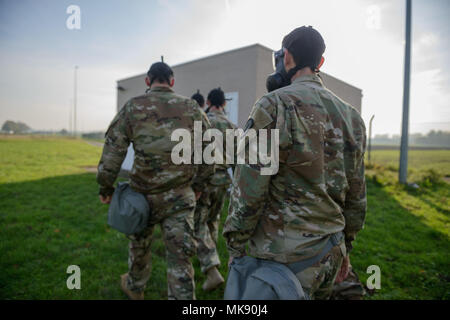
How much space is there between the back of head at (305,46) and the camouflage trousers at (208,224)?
228 cm

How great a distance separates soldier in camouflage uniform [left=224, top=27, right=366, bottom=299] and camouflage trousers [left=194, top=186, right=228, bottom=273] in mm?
1863

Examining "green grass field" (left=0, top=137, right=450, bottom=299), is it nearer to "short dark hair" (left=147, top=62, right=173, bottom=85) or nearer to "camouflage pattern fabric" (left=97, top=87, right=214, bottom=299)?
"camouflage pattern fabric" (left=97, top=87, right=214, bottom=299)

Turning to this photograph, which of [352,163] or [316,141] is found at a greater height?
[316,141]

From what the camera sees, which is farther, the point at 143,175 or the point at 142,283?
the point at 142,283

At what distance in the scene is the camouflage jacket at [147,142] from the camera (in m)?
2.35

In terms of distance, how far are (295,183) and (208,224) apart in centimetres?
251

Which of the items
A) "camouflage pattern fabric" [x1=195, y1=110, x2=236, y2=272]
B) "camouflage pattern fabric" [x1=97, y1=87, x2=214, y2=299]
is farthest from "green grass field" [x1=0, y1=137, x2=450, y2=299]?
"camouflage pattern fabric" [x1=97, y1=87, x2=214, y2=299]

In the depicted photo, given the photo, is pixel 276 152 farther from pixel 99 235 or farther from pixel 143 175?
pixel 99 235

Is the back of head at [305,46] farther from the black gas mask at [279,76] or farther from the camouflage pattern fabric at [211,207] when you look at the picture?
the camouflage pattern fabric at [211,207]

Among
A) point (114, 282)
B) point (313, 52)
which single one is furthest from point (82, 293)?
point (313, 52)

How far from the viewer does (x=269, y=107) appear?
1377 mm

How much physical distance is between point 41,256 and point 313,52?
174 inches

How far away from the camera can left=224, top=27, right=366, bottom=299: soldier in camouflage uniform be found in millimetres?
1363

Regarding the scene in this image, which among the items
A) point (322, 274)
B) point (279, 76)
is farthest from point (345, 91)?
point (322, 274)
